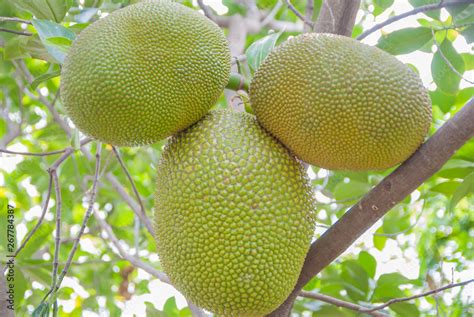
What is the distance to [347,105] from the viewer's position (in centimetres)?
95

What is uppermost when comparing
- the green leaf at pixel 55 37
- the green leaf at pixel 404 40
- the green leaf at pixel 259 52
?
the green leaf at pixel 404 40

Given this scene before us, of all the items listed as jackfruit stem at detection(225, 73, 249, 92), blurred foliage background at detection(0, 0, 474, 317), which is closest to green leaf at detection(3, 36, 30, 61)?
blurred foliage background at detection(0, 0, 474, 317)

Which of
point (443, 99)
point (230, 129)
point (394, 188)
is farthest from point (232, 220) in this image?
point (443, 99)

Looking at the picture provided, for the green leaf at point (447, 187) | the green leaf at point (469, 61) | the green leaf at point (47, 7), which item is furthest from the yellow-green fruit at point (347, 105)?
the green leaf at point (469, 61)

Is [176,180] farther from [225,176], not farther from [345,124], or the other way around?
[345,124]

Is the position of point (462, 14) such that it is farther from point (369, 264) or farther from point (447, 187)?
point (369, 264)

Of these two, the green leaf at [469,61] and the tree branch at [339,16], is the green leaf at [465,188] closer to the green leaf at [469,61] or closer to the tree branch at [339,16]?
the tree branch at [339,16]

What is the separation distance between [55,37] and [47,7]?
0.27m

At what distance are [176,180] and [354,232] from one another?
0.34 meters

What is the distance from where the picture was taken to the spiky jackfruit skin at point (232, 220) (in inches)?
36.1

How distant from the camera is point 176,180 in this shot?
38.6 inches

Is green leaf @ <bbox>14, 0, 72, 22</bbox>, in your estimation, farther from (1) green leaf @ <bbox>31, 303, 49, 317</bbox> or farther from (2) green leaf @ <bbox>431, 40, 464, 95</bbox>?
(2) green leaf @ <bbox>431, 40, 464, 95</bbox>

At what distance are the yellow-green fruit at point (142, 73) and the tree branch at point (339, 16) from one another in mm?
318

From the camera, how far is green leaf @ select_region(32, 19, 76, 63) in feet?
3.47
